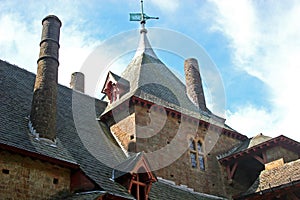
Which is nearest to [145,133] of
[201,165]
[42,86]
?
[201,165]

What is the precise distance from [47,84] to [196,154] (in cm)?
855

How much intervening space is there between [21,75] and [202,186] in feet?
31.3

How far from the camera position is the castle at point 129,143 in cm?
1261

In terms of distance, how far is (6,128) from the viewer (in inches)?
507

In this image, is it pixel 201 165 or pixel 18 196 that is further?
pixel 201 165

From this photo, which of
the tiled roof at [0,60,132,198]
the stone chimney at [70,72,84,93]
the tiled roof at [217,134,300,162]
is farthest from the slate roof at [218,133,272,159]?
the stone chimney at [70,72,84,93]

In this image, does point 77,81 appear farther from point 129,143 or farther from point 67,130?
point 67,130

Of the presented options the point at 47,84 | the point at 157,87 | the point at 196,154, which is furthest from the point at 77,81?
the point at 47,84

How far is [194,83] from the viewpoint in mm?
23734

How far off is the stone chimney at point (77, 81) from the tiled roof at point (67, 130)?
3.18 meters

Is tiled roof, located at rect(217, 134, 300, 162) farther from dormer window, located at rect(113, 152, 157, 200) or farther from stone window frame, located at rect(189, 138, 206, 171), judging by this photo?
dormer window, located at rect(113, 152, 157, 200)

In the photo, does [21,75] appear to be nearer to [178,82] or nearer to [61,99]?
[61,99]

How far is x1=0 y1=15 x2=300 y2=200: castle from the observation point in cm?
1261

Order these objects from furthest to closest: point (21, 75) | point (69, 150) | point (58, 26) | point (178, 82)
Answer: point (178, 82)
point (21, 75)
point (58, 26)
point (69, 150)
